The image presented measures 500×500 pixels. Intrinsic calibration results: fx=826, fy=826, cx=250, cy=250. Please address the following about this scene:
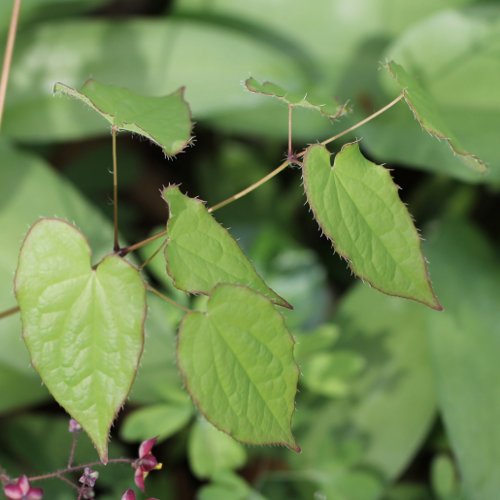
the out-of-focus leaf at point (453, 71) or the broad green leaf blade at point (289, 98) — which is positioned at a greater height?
the broad green leaf blade at point (289, 98)

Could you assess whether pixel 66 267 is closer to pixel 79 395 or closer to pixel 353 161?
pixel 79 395

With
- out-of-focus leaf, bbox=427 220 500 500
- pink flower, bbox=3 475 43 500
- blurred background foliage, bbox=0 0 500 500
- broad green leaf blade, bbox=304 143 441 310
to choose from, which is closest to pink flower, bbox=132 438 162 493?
pink flower, bbox=3 475 43 500

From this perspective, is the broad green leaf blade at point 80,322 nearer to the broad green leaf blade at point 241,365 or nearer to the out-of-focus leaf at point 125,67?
the broad green leaf blade at point 241,365

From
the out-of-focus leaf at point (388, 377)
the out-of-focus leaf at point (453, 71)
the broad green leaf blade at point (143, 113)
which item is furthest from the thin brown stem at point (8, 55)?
the out-of-focus leaf at point (388, 377)

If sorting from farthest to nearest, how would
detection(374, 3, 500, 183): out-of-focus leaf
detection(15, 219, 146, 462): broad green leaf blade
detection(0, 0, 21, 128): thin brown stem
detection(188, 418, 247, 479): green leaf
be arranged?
1. detection(374, 3, 500, 183): out-of-focus leaf
2. detection(188, 418, 247, 479): green leaf
3. detection(0, 0, 21, 128): thin brown stem
4. detection(15, 219, 146, 462): broad green leaf blade

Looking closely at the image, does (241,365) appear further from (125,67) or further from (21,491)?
(125,67)

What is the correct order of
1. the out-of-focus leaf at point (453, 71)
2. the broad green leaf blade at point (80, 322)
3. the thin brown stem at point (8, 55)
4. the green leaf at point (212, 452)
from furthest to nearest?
the out-of-focus leaf at point (453, 71)
the green leaf at point (212, 452)
the thin brown stem at point (8, 55)
the broad green leaf blade at point (80, 322)

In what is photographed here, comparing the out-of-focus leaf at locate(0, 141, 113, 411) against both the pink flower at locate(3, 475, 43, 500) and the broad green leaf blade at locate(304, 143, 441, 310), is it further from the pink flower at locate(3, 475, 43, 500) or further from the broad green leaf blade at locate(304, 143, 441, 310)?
the broad green leaf blade at locate(304, 143, 441, 310)
